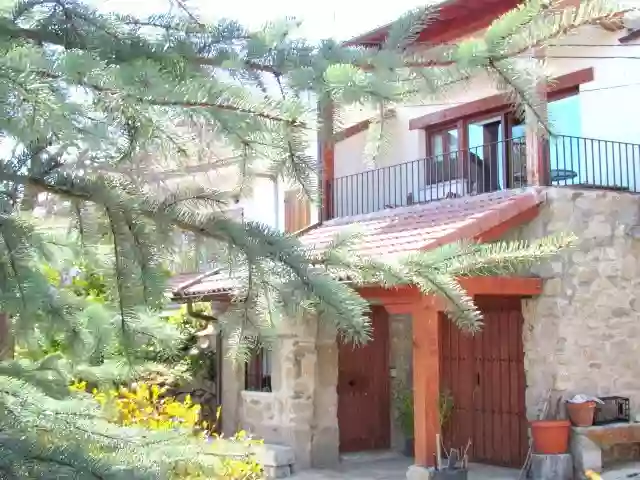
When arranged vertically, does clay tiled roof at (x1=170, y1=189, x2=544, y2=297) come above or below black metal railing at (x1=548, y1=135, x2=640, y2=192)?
below

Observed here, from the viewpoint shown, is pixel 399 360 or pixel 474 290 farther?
pixel 399 360

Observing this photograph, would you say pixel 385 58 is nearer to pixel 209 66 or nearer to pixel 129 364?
pixel 209 66

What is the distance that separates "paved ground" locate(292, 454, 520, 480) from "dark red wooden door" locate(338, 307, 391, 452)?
1.90ft

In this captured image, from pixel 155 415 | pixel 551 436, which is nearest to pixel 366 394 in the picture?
pixel 551 436

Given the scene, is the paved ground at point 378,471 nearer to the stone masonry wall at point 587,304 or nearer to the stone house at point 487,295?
the stone house at point 487,295

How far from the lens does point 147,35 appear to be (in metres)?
2.90

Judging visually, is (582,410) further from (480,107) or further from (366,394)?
(480,107)

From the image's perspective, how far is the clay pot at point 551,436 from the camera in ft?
29.7

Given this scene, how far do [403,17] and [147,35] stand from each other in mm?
911

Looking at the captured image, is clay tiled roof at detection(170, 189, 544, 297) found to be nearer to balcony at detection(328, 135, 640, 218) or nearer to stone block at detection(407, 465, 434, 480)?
balcony at detection(328, 135, 640, 218)

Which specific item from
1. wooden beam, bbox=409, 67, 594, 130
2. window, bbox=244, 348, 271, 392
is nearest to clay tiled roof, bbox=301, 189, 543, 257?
wooden beam, bbox=409, 67, 594, 130

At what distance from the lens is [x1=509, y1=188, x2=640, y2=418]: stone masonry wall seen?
9516 mm

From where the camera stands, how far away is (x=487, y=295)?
9.77 m

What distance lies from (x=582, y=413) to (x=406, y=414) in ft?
10.4
